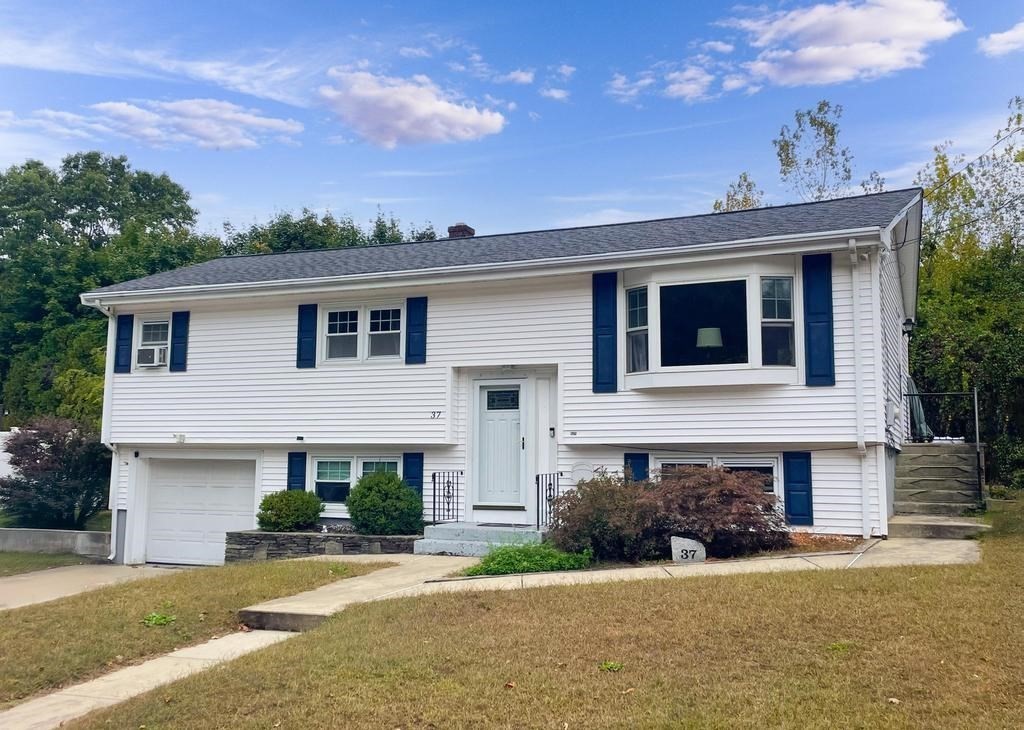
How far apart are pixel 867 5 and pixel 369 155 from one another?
1428cm

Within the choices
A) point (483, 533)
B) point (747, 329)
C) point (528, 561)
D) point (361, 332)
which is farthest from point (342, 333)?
point (747, 329)

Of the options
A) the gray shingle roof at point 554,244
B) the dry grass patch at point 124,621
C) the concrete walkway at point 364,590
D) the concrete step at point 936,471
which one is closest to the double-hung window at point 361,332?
the gray shingle roof at point 554,244

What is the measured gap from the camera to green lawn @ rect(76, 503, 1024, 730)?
4766 mm

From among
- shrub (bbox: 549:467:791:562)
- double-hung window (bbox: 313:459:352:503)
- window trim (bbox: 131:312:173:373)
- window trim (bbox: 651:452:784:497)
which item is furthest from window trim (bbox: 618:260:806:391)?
window trim (bbox: 131:312:173:373)

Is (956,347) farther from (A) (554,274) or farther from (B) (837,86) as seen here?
(B) (837,86)

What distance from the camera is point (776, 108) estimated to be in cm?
3281

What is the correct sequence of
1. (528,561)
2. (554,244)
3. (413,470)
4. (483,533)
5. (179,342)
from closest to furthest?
(528,561), (483,533), (413,470), (554,244), (179,342)

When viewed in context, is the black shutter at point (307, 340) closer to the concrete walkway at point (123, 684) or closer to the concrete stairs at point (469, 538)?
the concrete stairs at point (469, 538)

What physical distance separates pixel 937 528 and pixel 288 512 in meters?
9.56

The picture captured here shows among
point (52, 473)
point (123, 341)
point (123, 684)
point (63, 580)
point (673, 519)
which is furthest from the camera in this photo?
point (52, 473)

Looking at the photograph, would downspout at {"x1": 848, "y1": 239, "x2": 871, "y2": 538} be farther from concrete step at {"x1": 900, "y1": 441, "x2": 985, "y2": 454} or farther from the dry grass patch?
the dry grass patch

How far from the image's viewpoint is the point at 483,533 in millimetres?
12383

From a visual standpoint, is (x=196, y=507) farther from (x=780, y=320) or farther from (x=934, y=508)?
(x=934, y=508)

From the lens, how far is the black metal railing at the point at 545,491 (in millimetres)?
12555
